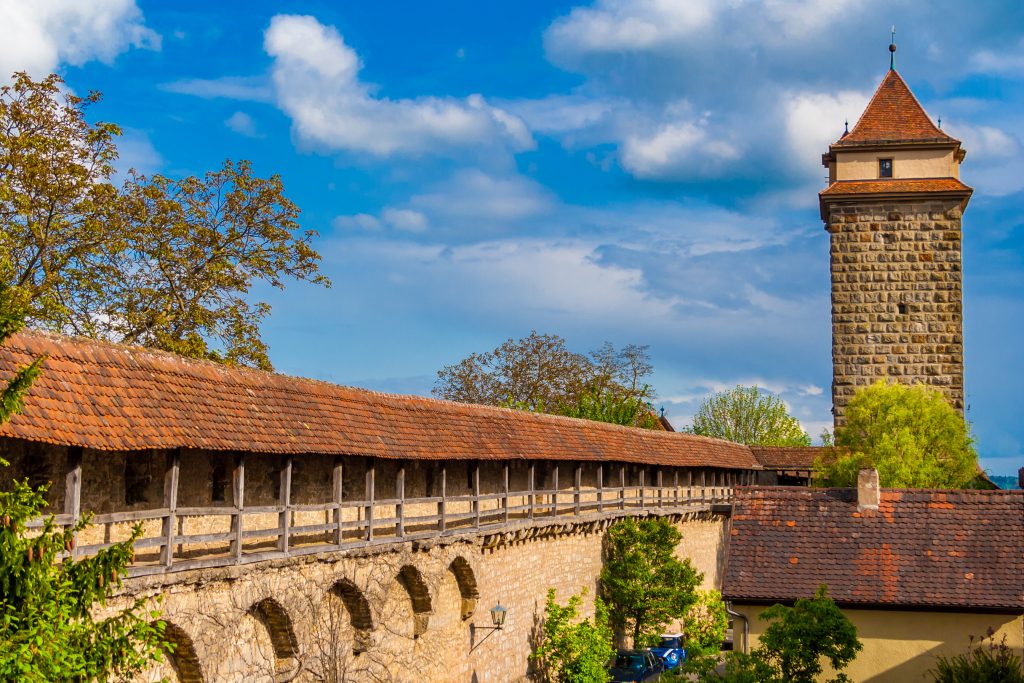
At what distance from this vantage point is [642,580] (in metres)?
31.3

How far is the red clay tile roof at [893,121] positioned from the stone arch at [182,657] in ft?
111

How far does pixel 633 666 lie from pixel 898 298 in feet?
63.5

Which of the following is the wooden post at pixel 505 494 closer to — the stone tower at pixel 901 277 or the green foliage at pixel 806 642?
the green foliage at pixel 806 642

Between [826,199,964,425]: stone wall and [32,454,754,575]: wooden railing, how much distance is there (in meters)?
12.9

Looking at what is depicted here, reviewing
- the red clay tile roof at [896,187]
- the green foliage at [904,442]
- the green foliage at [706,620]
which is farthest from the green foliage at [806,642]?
the red clay tile roof at [896,187]

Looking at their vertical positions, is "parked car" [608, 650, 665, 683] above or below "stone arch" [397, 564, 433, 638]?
below

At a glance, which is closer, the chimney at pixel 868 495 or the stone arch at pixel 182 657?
the stone arch at pixel 182 657

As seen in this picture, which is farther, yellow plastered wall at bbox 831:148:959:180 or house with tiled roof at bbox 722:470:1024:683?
yellow plastered wall at bbox 831:148:959:180

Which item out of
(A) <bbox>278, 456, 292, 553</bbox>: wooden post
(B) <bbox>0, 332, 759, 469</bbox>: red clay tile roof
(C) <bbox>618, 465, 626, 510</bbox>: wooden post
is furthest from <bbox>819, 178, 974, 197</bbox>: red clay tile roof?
(A) <bbox>278, 456, 292, 553</bbox>: wooden post

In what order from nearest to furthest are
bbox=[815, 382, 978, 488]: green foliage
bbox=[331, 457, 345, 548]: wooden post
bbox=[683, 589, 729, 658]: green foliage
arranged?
bbox=[331, 457, 345, 548]: wooden post
bbox=[683, 589, 729, 658]: green foliage
bbox=[815, 382, 978, 488]: green foliage

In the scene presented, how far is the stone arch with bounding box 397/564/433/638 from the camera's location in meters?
21.4

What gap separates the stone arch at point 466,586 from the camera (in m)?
23.3

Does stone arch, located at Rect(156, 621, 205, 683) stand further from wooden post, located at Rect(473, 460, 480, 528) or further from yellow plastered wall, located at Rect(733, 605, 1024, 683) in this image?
yellow plastered wall, located at Rect(733, 605, 1024, 683)

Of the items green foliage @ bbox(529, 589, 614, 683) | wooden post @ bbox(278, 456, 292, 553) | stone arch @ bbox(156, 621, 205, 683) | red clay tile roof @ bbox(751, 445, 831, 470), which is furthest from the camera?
red clay tile roof @ bbox(751, 445, 831, 470)
